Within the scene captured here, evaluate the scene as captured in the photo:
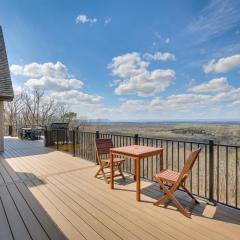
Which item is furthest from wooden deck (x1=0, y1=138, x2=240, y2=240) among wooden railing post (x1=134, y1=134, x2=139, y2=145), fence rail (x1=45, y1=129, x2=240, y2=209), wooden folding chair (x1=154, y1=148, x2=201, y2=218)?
wooden railing post (x1=134, y1=134, x2=139, y2=145)

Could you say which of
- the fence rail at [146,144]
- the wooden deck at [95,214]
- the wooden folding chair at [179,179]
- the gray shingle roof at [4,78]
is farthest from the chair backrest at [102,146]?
the gray shingle roof at [4,78]

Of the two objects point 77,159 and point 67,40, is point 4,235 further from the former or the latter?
point 67,40

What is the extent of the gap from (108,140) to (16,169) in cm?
272

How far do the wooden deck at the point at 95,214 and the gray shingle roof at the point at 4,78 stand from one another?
5.01m

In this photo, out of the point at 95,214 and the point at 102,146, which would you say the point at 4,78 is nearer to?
the point at 102,146

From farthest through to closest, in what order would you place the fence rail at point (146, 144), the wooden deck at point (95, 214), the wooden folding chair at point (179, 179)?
the fence rail at point (146, 144) → the wooden folding chair at point (179, 179) → the wooden deck at point (95, 214)

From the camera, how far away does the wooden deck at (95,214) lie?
2.31 metres

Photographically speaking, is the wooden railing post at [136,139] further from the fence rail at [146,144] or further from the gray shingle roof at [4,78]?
the gray shingle roof at [4,78]

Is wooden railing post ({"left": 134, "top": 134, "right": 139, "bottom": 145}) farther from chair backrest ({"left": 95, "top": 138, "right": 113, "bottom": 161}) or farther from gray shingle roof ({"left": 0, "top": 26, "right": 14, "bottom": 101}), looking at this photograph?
gray shingle roof ({"left": 0, "top": 26, "right": 14, "bottom": 101})

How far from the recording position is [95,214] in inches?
110

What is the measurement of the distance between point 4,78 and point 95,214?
28.2 feet

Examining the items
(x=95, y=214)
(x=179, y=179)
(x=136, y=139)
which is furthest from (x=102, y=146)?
(x=179, y=179)

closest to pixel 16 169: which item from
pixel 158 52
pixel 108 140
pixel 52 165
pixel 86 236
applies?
pixel 52 165

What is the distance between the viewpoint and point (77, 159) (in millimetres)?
6500
